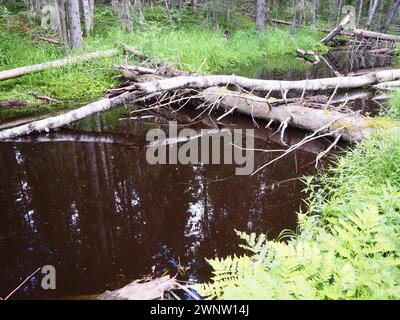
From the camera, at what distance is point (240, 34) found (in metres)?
17.2

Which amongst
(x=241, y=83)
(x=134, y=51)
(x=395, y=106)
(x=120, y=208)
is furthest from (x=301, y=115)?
(x=134, y=51)

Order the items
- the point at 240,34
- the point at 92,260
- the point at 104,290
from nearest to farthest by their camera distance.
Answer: the point at 104,290 → the point at 92,260 → the point at 240,34

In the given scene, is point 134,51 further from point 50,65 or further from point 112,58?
point 50,65

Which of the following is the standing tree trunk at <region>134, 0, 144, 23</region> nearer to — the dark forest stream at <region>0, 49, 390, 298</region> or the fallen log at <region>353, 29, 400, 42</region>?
the dark forest stream at <region>0, 49, 390, 298</region>

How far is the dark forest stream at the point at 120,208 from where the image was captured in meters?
3.47

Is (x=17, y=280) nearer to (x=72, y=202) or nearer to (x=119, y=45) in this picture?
(x=72, y=202)

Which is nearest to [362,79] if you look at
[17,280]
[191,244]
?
[191,244]

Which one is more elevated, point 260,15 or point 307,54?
point 260,15

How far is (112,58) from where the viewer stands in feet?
36.3

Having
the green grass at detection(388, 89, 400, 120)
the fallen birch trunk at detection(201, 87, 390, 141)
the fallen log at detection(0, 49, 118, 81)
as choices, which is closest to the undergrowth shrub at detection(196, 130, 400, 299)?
the fallen birch trunk at detection(201, 87, 390, 141)

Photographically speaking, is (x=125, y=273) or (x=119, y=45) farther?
(x=119, y=45)

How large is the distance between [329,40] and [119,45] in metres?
14.0

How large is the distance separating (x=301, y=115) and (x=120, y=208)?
424 cm

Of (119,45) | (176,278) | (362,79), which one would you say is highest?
(119,45)
